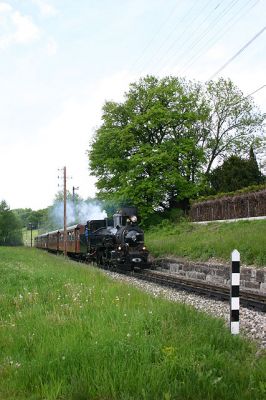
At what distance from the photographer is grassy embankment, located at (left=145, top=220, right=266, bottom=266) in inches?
701

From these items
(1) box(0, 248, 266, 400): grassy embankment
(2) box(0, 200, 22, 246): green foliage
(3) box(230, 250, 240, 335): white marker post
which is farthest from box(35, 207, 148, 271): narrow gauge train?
(2) box(0, 200, 22, 246): green foliage

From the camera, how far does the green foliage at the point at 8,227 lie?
9299 cm

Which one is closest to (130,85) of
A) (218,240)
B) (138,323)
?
(218,240)

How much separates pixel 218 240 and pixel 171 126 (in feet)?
75.3

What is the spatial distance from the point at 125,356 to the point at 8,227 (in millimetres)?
91642

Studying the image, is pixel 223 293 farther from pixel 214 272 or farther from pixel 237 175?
pixel 237 175

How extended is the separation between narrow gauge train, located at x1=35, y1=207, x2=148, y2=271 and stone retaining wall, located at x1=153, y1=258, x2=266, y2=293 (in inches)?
54.3

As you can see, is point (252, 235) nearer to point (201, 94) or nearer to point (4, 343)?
point (4, 343)

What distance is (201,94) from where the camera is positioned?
4994 cm

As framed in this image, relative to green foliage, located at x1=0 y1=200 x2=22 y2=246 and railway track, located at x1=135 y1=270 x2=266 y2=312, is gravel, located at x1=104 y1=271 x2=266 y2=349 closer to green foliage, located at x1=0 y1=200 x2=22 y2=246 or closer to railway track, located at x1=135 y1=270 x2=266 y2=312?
railway track, located at x1=135 y1=270 x2=266 y2=312

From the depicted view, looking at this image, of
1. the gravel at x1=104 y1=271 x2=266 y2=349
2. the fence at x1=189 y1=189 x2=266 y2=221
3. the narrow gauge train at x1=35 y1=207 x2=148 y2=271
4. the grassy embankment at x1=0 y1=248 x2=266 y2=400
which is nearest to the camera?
the grassy embankment at x1=0 y1=248 x2=266 y2=400

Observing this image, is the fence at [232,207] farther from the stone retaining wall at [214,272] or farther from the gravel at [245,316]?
the gravel at [245,316]

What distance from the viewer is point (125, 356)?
515 cm

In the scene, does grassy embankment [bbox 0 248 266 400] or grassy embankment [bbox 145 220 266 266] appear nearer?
grassy embankment [bbox 0 248 266 400]
